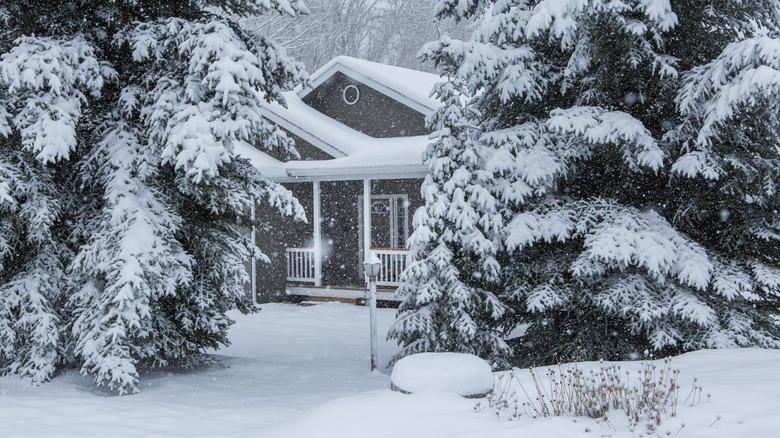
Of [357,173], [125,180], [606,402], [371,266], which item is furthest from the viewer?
[357,173]

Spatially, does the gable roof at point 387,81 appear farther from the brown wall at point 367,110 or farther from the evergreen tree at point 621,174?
the evergreen tree at point 621,174

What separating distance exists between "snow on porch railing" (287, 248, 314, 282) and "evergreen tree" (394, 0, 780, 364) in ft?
31.4

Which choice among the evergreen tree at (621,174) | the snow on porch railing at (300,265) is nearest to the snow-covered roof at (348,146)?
the snow on porch railing at (300,265)

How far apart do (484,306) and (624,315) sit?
1.79 m

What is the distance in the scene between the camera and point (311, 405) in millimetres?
8398

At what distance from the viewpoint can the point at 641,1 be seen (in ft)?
26.8

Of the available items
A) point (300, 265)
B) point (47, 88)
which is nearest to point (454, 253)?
point (47, 88)

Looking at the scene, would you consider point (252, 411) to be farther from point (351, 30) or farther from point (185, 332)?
point (351, 30)

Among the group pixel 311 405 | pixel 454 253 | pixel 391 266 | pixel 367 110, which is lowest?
pixel 311 405

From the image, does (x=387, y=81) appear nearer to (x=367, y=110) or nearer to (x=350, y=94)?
(x=367, y=110)

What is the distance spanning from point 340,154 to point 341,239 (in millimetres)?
3427

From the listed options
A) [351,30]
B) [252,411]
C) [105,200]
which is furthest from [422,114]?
[351,30]

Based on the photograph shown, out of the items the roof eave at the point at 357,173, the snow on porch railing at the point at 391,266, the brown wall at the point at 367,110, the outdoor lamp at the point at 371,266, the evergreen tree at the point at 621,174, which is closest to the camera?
the evergreen tree at the point at 621,174

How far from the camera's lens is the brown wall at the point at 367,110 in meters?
18.9
